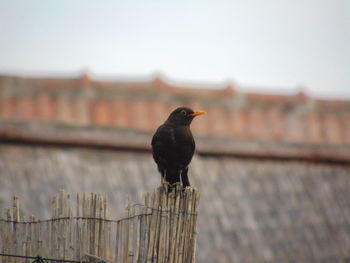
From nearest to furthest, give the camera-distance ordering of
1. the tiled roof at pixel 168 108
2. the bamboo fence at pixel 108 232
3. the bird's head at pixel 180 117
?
1. the bamboo fence at pixel 108 232
2. the bird's head at pixel 180 117
3. the tiled roof at pixel 168 108

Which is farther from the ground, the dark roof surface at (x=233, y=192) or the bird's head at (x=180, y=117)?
the bird's head at (x=180, y=117)

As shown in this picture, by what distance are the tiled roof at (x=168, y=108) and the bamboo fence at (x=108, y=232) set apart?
7033 millimetres

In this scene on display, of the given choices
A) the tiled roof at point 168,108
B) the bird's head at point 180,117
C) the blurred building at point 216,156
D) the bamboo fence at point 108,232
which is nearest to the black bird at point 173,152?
the bird's head at point 180,117

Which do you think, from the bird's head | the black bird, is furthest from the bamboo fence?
the bird's head

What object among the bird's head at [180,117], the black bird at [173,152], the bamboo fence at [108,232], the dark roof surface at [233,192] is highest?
the bird's head at [180,117]

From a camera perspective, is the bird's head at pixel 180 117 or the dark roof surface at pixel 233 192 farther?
the dark roof surface at pixel 233 192

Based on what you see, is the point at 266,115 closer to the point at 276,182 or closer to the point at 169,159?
the point at 276,182

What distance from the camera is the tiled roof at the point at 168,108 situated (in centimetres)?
1344

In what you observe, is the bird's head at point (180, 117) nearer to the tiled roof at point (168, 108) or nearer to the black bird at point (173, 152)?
the black bird at point (173, 152)

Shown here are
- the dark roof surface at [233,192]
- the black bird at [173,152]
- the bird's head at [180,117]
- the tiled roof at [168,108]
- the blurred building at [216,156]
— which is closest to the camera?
the black bird at [173,152]

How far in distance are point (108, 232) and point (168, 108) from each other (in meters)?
7.86

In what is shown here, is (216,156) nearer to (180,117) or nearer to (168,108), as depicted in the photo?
(168,108)

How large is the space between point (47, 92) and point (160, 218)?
7965 mm

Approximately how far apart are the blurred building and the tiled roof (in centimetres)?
2
